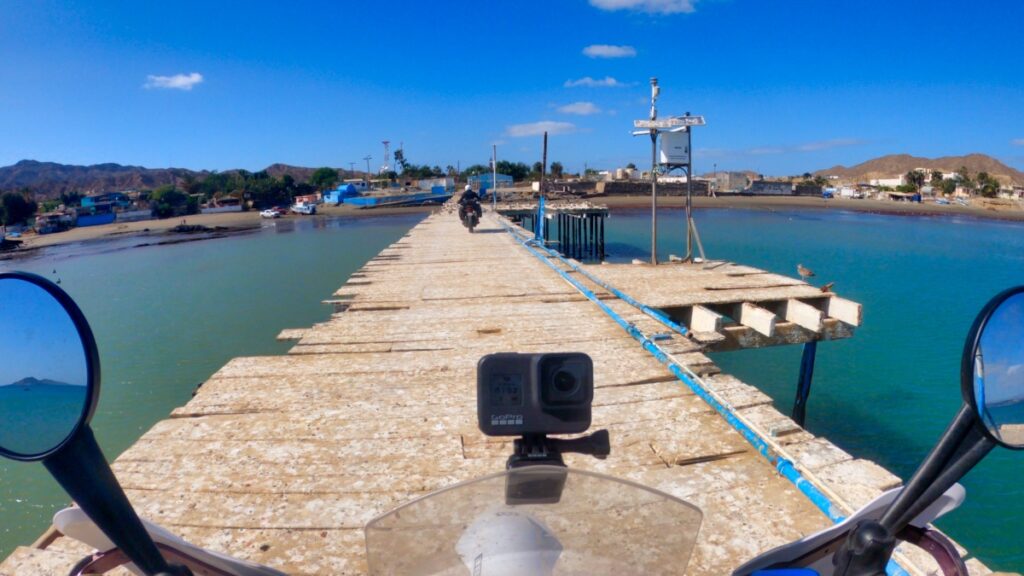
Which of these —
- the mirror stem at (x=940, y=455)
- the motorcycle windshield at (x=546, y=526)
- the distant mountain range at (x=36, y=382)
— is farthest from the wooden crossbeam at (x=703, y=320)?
the distant mountain range at (x=36, y=382)

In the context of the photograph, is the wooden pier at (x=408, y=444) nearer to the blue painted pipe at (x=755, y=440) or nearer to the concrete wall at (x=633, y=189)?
the blue painted pipe at (x=755, y=440)

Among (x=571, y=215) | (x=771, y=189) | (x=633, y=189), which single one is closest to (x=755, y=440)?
(x=571, y=215)

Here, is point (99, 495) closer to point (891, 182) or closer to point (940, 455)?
point (940, 455)

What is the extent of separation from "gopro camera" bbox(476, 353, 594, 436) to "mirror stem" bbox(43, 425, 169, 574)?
31.2 inches

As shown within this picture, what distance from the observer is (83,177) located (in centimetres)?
17362

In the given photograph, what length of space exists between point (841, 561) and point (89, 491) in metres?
1.64

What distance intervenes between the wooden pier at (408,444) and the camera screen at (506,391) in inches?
46.5

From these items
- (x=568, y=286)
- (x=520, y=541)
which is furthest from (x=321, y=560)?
(x=568, y=286)

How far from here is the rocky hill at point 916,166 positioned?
155 metres

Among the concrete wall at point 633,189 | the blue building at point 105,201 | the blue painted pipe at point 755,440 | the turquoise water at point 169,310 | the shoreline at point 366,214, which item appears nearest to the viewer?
the blue painted pipe at point 755,440

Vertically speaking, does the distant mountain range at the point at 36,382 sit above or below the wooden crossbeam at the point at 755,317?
above

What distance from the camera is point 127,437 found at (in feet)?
30.1

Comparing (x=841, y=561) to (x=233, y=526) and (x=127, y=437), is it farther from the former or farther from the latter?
(x=127, y=437)

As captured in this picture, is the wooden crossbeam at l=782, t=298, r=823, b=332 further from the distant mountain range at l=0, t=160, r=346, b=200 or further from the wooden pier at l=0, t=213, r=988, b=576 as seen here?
the distant mountain range at l=0, t=160, r=346, b=200
